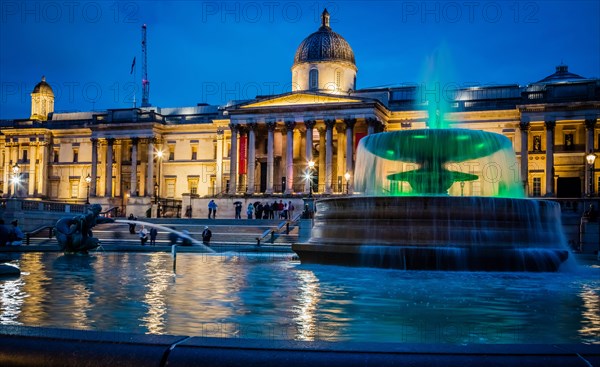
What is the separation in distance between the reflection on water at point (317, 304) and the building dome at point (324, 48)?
4812cm

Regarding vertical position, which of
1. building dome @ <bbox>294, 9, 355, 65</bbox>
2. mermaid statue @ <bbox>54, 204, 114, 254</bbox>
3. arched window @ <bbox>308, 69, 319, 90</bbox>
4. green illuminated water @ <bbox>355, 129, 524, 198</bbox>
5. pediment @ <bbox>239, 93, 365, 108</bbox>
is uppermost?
building dome @ <bbox>294, 9, 355, 65</bbox>

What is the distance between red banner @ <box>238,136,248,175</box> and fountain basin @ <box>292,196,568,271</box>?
41.5 meters

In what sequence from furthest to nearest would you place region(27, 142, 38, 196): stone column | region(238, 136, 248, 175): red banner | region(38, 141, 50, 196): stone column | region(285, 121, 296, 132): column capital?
region(27, 142, 38, 196): stone column
region(38, 141, 50, 196): stone column
region(238, 136, 248, 175): red banner
region(285, 121, 296, 132): column capital

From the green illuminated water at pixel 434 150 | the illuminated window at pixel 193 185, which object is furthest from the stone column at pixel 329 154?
the green illuminated water at pixel 434 150

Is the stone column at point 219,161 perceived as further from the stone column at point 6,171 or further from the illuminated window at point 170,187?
the stone column at point 6,171

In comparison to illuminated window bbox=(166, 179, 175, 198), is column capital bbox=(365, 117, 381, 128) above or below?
above

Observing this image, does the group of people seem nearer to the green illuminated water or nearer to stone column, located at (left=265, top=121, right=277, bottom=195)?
stone column, located at (left=265, top=121, right=277, bottom=195)

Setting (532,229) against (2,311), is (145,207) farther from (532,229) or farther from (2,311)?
(2,311)

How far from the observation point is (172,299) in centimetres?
809

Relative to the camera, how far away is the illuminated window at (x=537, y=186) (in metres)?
54.0

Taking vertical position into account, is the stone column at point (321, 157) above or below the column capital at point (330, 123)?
below

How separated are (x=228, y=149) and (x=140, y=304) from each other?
178ft

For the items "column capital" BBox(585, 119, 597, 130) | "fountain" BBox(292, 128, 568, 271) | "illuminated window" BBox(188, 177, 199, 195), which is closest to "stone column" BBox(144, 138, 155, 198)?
"illuminated window" BBox(188, 177, 199, 195)

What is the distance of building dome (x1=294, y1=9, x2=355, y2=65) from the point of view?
59.0m
